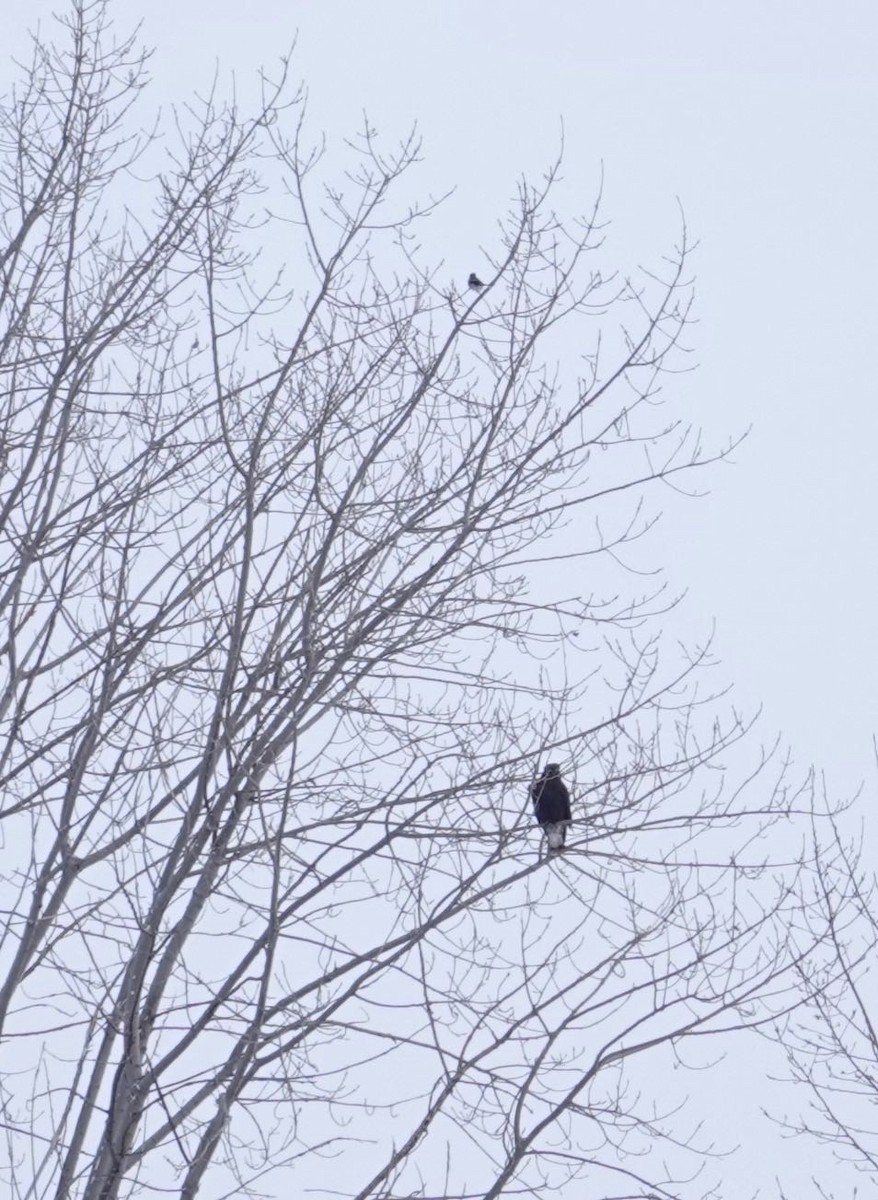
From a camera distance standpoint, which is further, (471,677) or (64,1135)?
(471,677)

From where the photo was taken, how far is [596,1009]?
476 centimetres

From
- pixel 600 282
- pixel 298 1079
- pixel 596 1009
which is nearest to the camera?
pixel 298 1079

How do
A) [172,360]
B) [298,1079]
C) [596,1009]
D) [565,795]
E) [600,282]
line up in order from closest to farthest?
[298,1079] < [596,1009] < [565,795] < [600,282] < [172,360]

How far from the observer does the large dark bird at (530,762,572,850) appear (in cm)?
497

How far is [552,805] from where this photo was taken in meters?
5.20

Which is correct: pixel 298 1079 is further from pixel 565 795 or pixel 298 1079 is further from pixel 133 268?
pixel 133 268

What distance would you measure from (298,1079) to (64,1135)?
63 centimetres

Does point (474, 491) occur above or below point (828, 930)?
above

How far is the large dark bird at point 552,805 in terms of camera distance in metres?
4.97

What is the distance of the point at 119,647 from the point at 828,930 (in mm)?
2633

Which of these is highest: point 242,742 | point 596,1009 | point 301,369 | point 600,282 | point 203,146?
point 203,146

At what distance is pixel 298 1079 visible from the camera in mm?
4465

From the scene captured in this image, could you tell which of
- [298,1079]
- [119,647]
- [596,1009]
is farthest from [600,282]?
[298,1079]

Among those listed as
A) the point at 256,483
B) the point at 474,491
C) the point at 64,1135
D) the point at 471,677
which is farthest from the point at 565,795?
the point at 64,1135
